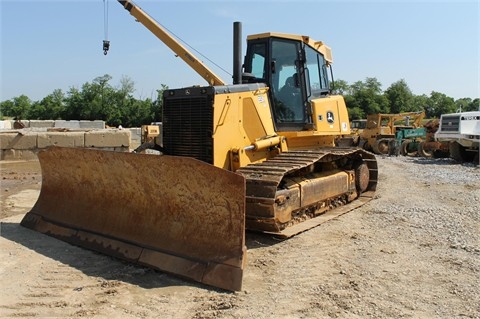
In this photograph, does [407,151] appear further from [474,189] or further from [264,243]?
[264,243]

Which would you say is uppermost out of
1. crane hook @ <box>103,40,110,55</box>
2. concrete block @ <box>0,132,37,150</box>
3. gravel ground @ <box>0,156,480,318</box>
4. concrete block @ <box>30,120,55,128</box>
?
crane hook @ <box>103,40,110,55</box>

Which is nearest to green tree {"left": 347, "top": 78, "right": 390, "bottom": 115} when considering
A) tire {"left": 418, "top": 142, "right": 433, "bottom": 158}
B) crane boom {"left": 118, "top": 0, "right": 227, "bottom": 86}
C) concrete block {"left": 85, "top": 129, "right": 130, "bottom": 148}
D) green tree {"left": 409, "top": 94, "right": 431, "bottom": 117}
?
green tree {"left": 409, "top": 94, "right": 431, "bottom": 117}

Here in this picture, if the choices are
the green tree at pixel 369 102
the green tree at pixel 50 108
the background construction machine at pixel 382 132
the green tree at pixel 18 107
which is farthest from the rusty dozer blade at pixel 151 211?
the green tree at pixel 369 102

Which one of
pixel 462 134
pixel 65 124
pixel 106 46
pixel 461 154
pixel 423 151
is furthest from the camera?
pixel 65 124

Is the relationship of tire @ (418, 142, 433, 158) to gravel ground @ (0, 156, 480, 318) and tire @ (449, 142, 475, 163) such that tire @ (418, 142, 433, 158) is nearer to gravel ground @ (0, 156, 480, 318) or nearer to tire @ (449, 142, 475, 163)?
tire @ (449, 142, 475, 163)

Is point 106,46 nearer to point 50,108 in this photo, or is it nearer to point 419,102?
point 50,108

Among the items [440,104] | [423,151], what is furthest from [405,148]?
[440,104]

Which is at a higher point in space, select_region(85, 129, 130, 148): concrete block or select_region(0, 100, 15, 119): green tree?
select_region(0, 100, 15, 119): green tree

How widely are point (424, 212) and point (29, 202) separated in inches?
279

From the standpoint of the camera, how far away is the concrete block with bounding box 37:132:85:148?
13.7m

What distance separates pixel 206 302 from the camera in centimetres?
374

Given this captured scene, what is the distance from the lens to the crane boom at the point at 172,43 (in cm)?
912

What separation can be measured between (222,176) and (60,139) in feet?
36.5

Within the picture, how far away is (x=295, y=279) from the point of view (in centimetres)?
429
